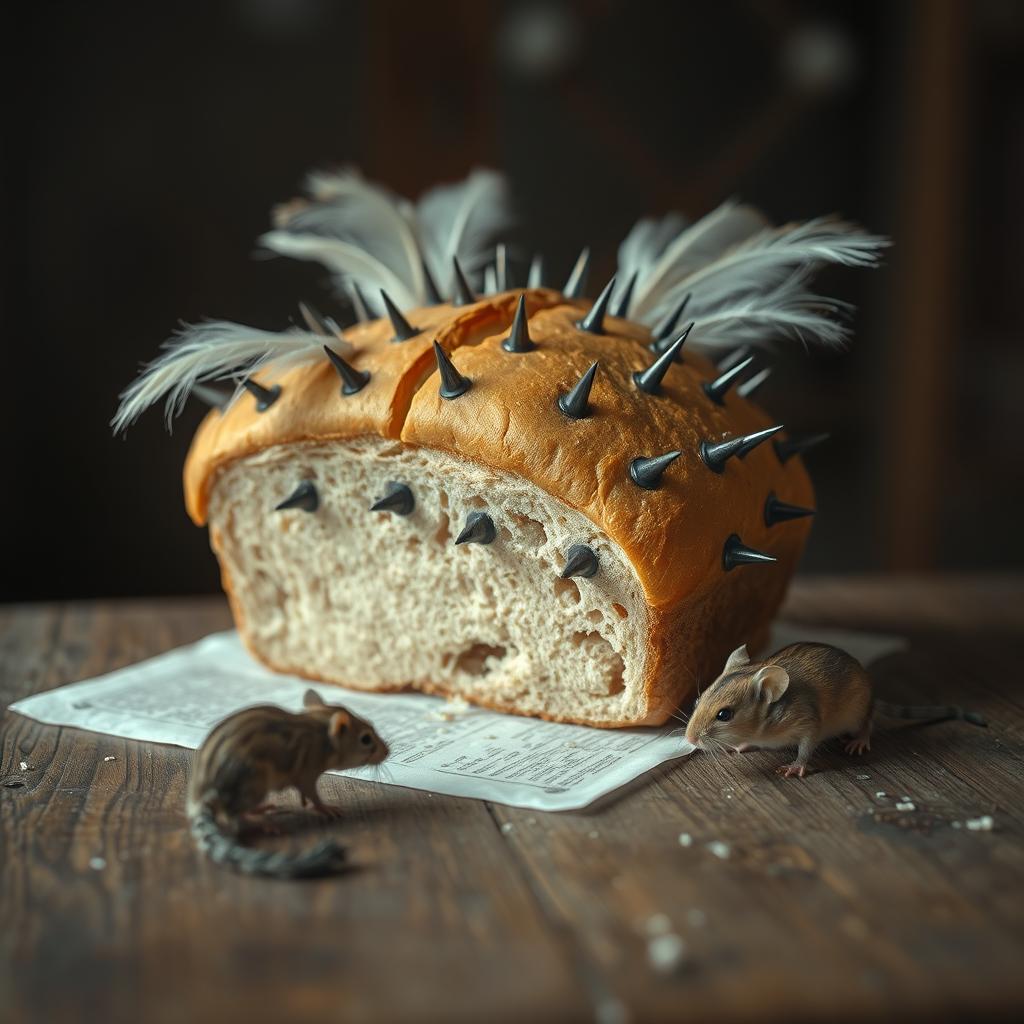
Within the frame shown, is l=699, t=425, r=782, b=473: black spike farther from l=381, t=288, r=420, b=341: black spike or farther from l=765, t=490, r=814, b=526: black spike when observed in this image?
l=381, t=288, r=420, b=341: black spike

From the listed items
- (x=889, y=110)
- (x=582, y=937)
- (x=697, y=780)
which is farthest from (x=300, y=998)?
(x=889, y=110)

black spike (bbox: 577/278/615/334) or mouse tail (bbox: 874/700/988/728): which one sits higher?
black spike (bbox: 577/278/615/334)

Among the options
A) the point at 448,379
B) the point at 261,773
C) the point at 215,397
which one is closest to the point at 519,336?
the point at 448,379

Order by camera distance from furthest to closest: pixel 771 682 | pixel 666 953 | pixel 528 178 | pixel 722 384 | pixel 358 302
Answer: pixel 528 178, pixel 358 302, pixel 722 384, pixel 771 682, pixel 666 953

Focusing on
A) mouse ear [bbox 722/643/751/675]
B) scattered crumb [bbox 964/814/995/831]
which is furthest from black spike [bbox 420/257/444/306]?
scattered crumb [bbox 964/814/995/831]

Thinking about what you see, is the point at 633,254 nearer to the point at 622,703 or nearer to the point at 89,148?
the point at 622,703

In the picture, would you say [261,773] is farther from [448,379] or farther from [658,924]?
[448,379]

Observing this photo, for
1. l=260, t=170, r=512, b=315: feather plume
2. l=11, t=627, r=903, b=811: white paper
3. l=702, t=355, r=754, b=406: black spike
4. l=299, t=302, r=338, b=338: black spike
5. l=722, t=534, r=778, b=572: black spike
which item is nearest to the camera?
l=11, t=627, r=903, b=811: white paper
